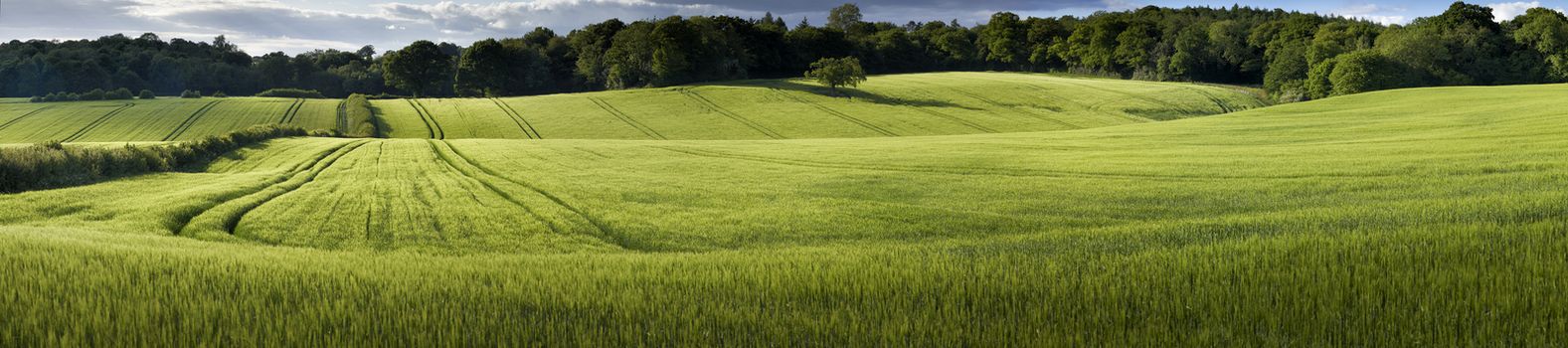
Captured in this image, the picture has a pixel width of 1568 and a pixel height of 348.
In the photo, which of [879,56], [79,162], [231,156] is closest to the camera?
[79,162]

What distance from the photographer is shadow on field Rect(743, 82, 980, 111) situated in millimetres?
70688

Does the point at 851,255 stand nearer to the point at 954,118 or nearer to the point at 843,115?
the point at 954,118

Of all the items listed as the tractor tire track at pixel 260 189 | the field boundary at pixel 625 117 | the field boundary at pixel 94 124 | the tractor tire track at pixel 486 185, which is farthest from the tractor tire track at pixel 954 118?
the field boundary at pixel 94 124

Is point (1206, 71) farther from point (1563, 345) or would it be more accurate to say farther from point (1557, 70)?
point (1563, 345)

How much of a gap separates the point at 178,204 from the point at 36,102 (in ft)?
251

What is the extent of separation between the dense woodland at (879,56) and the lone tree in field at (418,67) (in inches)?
5.9

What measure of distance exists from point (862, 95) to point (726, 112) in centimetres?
1366

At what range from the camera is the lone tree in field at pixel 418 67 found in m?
95.6

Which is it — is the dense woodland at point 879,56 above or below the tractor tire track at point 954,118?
above

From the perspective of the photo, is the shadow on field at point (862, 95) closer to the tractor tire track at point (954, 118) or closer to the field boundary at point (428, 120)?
the tractor tire track at point (954, 118)

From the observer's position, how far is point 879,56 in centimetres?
11069

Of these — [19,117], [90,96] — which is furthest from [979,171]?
[90,96]

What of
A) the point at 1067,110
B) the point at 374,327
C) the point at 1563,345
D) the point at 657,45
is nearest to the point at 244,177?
the point at 374,327

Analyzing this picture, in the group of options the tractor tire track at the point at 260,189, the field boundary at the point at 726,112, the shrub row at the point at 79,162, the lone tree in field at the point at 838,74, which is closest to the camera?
the tractor tire track at the point at 260,189
